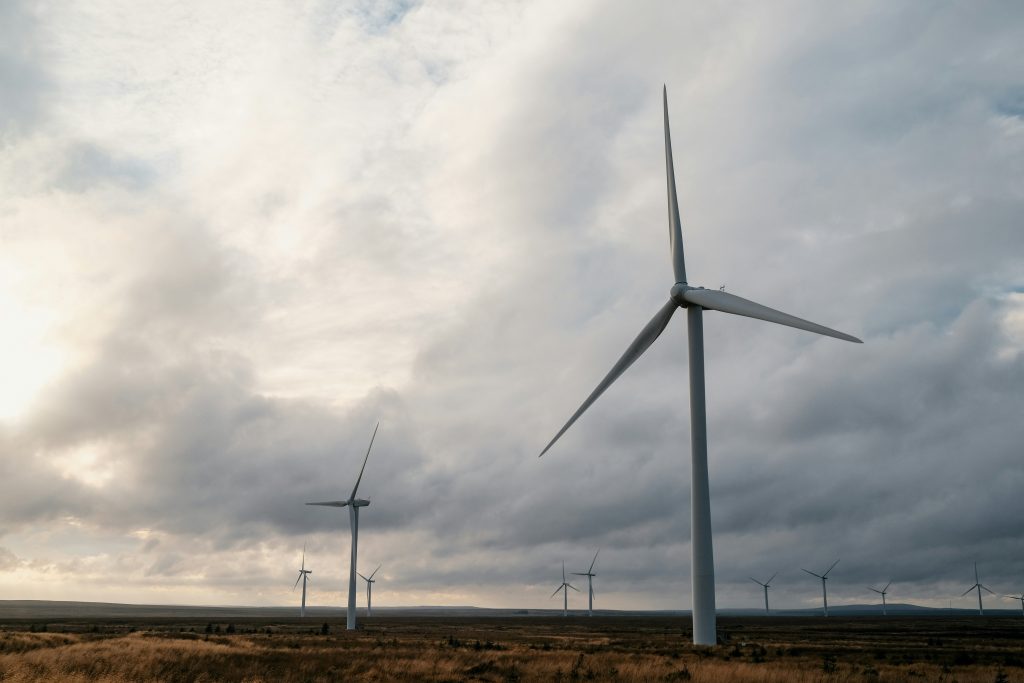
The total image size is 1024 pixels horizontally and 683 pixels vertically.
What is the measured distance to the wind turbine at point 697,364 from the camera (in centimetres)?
4862

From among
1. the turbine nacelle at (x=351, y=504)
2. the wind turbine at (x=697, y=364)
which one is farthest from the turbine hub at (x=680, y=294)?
the turbine nacelle at (x=351, y=504)

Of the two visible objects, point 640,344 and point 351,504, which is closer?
point 640,344

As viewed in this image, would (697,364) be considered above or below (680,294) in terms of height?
below

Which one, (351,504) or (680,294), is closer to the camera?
(680,294)

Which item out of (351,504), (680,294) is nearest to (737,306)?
(680,294)

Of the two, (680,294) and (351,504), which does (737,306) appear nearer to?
(680,294)

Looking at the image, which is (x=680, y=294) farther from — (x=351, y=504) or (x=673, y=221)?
(x=351, y=504)

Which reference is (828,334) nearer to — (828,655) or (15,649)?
(828,655)

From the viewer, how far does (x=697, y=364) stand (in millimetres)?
52562

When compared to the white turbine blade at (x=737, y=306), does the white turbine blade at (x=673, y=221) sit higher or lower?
higher

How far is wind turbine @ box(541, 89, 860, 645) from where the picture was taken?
4862cm

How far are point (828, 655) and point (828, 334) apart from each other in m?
22.1

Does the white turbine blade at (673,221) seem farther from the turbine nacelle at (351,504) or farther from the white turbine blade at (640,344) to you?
the turbine nacelle at (351,504)

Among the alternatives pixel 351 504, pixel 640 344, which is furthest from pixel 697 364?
pixel 351 504
